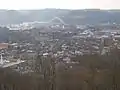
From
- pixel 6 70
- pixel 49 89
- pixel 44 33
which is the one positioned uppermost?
pixel 44 33

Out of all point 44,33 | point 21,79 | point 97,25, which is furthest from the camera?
point 97,25

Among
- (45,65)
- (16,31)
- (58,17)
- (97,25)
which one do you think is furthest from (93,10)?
(45,65)

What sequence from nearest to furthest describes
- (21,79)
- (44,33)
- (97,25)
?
(21,79) < (44,33) < (97,25)

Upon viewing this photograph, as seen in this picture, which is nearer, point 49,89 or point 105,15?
point 49,89

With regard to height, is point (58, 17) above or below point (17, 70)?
above

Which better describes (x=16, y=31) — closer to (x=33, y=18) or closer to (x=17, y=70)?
(x=33, y=18)

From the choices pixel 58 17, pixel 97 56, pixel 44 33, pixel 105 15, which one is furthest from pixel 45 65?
pixel 105 15

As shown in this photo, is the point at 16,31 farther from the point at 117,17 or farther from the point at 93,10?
the point at 117,17
